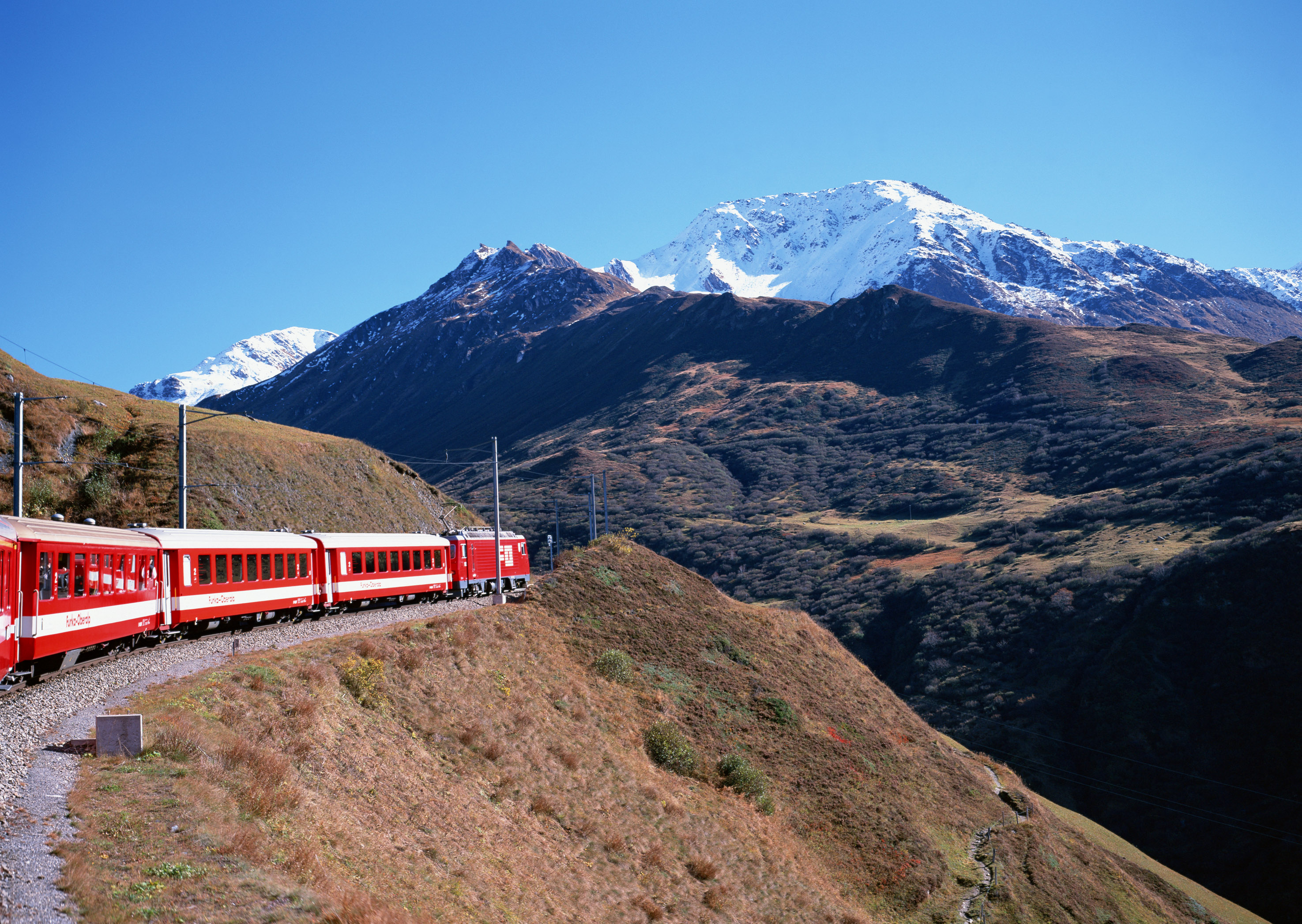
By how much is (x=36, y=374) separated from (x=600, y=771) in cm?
4571

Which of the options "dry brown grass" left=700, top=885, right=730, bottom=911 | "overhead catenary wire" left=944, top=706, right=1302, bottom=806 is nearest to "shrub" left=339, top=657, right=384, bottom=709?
"dry brown grass" left=700, top=885, right=730, bottom=911

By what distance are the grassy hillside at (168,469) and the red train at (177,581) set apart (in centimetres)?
936

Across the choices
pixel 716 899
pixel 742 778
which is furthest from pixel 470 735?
pixel 742 778

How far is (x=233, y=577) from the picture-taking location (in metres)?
25.9

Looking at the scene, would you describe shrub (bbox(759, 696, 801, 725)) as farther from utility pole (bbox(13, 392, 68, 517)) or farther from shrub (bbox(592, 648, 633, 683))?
utility pole (bbox(13, 392, 68, 517))

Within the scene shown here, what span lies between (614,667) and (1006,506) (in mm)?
84361

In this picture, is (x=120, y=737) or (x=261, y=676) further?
(x=261, y=676)

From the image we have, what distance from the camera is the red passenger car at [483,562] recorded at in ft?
132

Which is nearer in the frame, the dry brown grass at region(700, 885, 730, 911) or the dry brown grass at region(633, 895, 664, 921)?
the dry brown grass at region(633, 895, 664, 921)

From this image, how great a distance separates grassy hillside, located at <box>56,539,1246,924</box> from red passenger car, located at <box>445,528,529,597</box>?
6.65 meters

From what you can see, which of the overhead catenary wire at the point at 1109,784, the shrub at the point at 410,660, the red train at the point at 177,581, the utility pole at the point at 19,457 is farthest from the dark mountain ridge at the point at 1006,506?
the utility pole at the point at 19,457

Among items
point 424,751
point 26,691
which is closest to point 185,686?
point 26,691

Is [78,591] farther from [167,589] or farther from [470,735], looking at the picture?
[470,735]

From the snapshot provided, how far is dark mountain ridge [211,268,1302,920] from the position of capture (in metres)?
53.3
